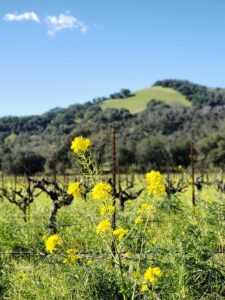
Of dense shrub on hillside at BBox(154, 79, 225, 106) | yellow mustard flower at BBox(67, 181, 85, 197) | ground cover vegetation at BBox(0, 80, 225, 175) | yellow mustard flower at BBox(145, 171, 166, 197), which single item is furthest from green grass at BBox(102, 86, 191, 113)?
yellow mustard flower at BBox(145, 171, 166, 197)

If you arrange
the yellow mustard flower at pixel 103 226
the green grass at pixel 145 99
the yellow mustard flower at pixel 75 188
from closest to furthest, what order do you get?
the yellow mustard flower at pixel 103 226 → the yellow mustard flower at pixel 75 188 → the green grass at pixel 145 99

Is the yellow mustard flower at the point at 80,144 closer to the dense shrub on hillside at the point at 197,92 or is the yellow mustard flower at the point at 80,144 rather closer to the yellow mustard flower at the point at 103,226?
the yellow mustard flower at the point at 103,226

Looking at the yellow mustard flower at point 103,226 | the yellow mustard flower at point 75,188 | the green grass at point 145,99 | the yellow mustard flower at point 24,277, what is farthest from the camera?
the green grass at point 145,99

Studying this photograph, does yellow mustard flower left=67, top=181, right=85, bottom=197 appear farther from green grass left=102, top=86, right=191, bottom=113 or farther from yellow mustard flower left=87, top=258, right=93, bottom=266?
green grass left=102, top=86, right=191, bottom=113

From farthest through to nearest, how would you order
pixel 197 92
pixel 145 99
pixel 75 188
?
pixel 197 92 → pixel 145 99 → pixel 75 188

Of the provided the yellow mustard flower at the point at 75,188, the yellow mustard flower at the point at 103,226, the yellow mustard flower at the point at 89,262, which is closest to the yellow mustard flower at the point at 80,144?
the yellow mustard flower at the point at 75,188

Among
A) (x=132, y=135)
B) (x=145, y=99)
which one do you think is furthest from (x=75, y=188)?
(x=145, y=99)

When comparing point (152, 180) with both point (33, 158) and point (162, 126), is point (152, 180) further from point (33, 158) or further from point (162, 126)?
→ point (162, 126)

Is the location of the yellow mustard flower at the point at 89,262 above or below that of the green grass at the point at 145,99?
below

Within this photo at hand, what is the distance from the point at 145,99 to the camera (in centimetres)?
16988

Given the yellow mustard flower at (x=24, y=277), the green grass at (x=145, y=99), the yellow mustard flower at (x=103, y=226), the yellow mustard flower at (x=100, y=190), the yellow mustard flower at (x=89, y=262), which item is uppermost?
the green grass at (x=145, y=99)

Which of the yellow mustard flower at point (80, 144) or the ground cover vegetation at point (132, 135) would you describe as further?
the ground cover vegetation at point (132, 135)

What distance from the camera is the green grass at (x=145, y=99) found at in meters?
160

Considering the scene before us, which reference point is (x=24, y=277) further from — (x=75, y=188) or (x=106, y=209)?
(x=106, y=209)
